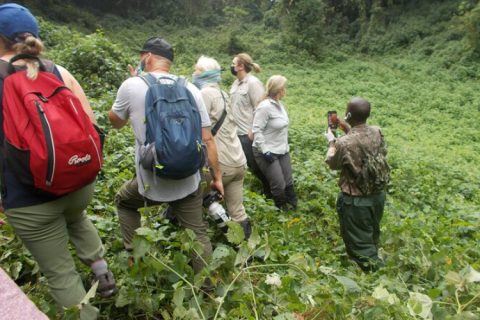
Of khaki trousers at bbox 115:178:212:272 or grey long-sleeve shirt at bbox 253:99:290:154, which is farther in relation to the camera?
grey long-sleeve shirt at bbox 253:99:290:154

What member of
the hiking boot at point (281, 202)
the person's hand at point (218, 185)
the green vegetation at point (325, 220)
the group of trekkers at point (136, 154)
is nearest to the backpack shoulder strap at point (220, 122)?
the group of trekkers at point (136, 154)

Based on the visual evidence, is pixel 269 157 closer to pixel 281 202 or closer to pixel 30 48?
pixel 281 202

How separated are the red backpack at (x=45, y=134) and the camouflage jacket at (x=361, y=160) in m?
2.24

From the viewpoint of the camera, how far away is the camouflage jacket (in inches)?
143

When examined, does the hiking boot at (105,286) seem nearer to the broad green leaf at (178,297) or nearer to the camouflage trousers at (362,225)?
the broad green leaf at (178,297)

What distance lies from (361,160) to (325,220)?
124 centimetres

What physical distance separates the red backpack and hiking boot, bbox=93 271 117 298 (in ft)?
1.97

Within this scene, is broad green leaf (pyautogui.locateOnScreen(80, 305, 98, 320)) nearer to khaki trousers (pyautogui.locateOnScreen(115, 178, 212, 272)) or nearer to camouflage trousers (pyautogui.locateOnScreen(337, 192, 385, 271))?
khaki trousers (pyautogui.locateOnScreen(115, 178, 212, 272))

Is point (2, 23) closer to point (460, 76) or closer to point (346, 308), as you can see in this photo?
point (346, 308)

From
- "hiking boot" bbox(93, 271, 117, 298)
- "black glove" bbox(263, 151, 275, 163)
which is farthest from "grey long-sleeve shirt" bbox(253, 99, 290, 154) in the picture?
"hiking boot" bbox(93, 271, 117, 298)

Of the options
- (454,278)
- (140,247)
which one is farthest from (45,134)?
(454,278)

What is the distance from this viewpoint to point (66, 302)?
82.3 inches

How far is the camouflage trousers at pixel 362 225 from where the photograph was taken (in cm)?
373

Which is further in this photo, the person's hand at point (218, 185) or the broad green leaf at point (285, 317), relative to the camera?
the person's hand at point (218, 185)
